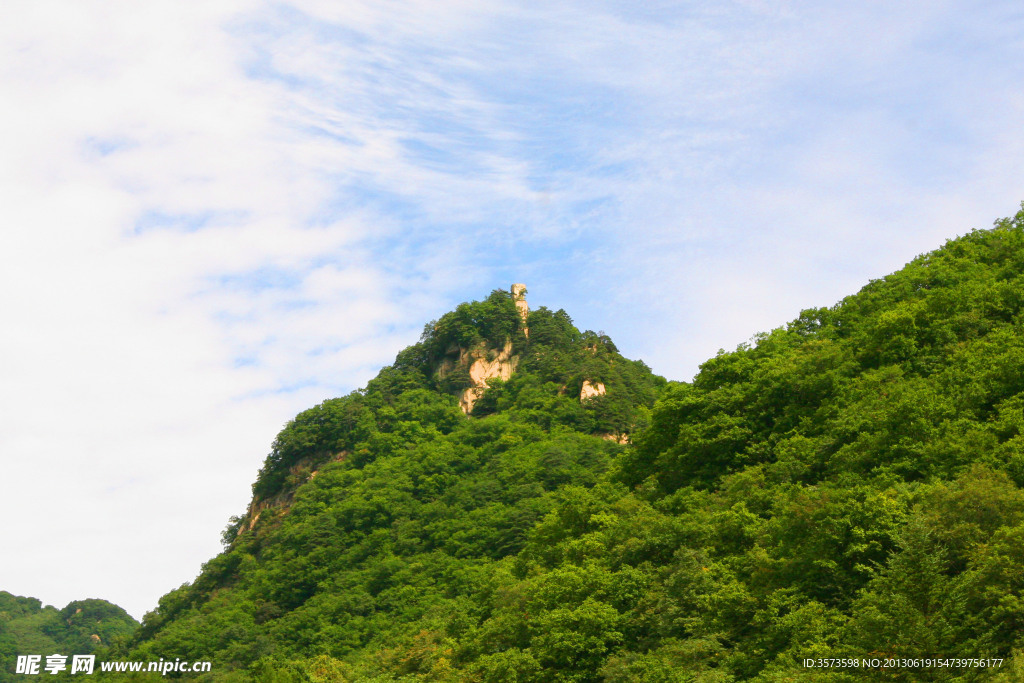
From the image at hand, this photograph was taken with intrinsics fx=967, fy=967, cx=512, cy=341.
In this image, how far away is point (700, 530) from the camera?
37.2 m

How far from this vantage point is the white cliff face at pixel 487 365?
4205 inches

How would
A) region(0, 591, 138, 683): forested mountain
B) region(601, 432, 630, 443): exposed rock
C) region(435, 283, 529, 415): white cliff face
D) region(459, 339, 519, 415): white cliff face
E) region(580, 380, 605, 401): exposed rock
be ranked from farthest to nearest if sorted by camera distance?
region(0, 591, 138, 683): forested mountain < region(459, 339, 519, 415): white cliff face < region(435, 283, 529, 415): white cliff face < region(580, 380, 605, 401): exposed rock < region(601, 432, 630, 443): exposed rock

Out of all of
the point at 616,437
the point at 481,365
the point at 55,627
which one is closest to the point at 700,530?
the point at 616,437

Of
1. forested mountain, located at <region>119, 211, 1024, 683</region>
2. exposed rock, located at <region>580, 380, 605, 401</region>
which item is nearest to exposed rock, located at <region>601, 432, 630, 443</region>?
forested mountain, located at <region>119, 211, 1024, 683</region>

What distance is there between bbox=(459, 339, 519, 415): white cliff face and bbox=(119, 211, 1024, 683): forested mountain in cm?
1077

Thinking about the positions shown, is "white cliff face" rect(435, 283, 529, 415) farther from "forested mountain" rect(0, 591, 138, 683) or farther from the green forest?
"forested mountain" rect(0, 591, 138, 683)

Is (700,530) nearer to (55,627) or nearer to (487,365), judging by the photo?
(487,365)

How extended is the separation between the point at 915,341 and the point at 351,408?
70.1 m

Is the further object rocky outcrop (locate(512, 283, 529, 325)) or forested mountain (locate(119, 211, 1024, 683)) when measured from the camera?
rocky outcrop (locate(512, 283, 529, 325))

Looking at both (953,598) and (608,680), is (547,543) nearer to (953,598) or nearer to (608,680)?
(608,680)

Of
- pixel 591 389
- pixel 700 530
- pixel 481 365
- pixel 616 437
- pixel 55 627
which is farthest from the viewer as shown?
pixel 55 627

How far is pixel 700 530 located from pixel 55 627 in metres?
161

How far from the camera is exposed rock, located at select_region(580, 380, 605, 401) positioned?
306 ft

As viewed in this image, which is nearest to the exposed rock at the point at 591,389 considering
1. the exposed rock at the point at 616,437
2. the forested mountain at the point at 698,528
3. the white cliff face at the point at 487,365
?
the forested mountain at the point at 698,528
